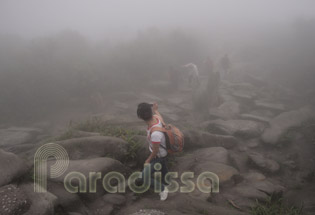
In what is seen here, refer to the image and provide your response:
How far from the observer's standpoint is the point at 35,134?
436 inches

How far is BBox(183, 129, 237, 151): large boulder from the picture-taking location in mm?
7181

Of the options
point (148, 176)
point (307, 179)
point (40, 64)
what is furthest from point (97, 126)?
point (40, 64)

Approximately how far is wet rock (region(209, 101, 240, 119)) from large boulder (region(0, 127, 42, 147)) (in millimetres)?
9177

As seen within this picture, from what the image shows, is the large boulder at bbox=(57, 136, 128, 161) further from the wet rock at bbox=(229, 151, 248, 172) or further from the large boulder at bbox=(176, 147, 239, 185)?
the wet rock at bbox=(229, 151, 248, 172)

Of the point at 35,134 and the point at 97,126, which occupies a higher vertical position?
the point at 97,126

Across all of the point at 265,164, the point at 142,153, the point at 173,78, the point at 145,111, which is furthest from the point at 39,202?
the point at 173,78

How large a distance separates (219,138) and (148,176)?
4.40 metres

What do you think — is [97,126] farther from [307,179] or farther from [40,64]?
[40,64]

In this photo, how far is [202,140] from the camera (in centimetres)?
745

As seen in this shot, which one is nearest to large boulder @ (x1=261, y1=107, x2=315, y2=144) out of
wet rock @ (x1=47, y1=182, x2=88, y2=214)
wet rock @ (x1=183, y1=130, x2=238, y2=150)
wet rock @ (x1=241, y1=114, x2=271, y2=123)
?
wet rock @ (x1=241, y1=114, x2=271, y2=123)

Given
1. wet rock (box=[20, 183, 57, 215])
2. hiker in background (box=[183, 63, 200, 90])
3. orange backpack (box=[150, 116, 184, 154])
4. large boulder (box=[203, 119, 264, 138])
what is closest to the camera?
wet rock (box=[20, 183, 57, 215])

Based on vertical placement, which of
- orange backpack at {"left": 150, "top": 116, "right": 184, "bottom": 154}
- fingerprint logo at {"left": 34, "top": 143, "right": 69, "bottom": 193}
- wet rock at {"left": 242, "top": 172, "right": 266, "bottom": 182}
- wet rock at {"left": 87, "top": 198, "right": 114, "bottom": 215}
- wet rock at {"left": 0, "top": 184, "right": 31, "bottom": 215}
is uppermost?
orange backpack at {"left": 150, "top": 116, "right": 184, "bottom": 154}

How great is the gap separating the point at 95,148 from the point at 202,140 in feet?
12.0

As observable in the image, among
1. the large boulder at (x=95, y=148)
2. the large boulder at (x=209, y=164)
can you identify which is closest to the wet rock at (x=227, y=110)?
the large boulder at (x=209, y=164)
